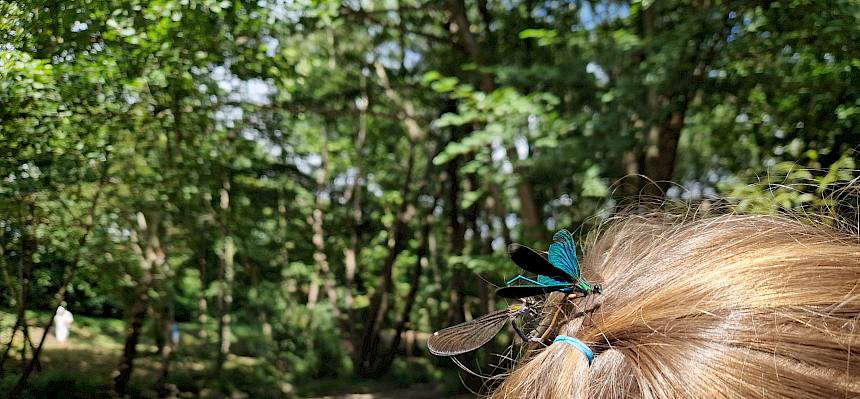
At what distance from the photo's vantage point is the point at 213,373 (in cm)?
609

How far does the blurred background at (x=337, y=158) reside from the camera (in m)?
1.73

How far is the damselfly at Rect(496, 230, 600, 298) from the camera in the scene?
2.30 ft

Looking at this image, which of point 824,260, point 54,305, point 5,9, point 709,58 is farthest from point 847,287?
point 709,58

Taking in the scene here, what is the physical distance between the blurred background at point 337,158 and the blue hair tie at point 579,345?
64 centimetres

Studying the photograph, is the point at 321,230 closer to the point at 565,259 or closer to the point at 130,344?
the point at 130,344

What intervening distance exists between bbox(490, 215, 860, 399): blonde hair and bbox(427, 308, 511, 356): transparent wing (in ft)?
0.19

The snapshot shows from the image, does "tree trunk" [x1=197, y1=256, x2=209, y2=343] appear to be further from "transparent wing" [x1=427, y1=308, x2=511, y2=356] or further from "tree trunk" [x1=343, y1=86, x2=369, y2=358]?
"transparent wing" [x1=427, y1=308, x2=511, y2=356]

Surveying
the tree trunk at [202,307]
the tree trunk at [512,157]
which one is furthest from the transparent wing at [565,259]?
the tree trunk at [202,307]

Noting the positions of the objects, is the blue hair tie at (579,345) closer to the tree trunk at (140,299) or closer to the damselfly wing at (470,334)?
the damselfly wing at (470,334)

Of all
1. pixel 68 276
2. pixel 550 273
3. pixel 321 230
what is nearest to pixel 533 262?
pixel 550 273

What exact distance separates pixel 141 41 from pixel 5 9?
2.17 feet

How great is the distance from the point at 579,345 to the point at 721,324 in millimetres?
139

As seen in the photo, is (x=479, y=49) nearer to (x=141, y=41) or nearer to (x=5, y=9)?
(x=141, y=41)

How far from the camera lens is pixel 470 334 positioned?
823mm
